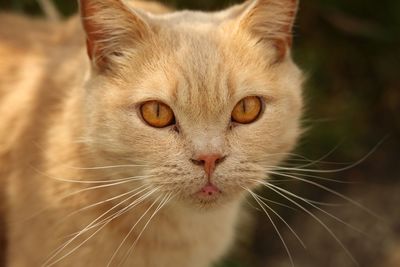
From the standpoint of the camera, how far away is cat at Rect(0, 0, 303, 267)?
202cm

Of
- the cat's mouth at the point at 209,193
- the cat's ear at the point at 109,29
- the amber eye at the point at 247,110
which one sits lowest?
the cat's mouth at the point at 209,193

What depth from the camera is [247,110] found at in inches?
82.4

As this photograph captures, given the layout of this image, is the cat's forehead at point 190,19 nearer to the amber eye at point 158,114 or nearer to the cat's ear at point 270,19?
the cat's ear at point 270,19

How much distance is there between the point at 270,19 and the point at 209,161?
0.53 meters

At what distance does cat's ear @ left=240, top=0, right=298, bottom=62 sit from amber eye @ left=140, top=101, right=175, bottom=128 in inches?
15.0

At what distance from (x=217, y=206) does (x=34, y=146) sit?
0.68m

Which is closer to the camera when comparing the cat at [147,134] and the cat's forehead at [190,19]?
the cat at [147,134]

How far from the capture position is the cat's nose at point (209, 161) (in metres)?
1.95

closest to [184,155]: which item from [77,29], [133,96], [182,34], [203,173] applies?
[203,173]

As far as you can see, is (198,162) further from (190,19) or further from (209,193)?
(190,19)

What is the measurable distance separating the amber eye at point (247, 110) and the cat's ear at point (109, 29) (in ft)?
1.17

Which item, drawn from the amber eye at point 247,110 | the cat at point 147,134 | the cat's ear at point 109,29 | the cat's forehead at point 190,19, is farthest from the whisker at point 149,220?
the cat's forehead at point 190,19

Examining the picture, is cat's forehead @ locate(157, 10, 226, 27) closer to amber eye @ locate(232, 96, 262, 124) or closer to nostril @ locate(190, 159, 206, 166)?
amber eye @ locate(232, 96, 262, 124)

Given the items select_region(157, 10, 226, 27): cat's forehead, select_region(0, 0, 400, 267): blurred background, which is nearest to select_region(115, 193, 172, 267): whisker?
select_region(157, 10, 226, 27): cat's forehead
